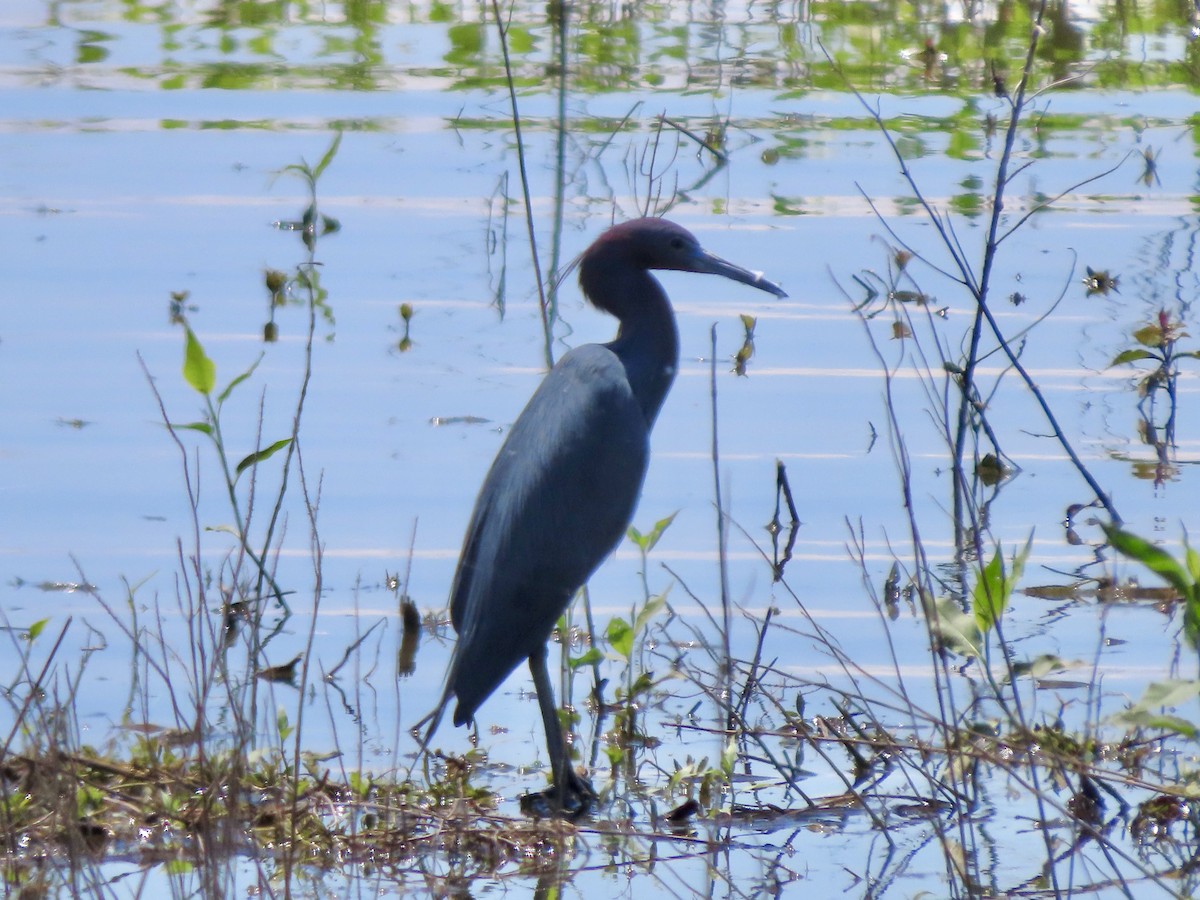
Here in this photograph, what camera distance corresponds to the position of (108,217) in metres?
8.45

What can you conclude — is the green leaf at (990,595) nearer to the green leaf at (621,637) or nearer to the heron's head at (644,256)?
the green leaf at (621,637)

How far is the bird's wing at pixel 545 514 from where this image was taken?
4.09 meters

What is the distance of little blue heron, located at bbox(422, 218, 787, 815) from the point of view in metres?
4.02

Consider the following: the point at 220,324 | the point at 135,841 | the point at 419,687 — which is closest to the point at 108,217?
the point at 220,324

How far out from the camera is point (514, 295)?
25.2ft

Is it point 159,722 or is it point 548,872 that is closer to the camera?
point 548,872

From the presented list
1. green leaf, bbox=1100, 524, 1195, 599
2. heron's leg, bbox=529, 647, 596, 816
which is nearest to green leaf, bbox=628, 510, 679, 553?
heron's leg, bbox=529, 647, 596, 816

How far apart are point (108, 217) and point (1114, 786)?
6.20 meters

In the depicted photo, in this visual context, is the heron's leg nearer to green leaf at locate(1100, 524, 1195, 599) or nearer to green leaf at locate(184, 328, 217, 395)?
green leaf at locate(184, 328, 217, 395)

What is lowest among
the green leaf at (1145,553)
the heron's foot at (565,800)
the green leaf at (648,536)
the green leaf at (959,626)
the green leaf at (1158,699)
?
the heron's foot at (565,800)

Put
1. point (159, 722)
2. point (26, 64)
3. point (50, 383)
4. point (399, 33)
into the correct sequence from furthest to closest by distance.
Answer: point (399, 33) → point (26, 64) → point (50, 383) → point (159, 722)

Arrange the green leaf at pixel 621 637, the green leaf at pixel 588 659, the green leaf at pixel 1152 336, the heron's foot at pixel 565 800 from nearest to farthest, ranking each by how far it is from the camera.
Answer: the heron's foot at pixel 565 800
the green leaf at pixel 621 637
the green leaf at pixel 588 659
the green leaf at pixel 1152 336

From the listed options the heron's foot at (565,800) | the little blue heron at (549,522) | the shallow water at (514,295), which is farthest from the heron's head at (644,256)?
the heron's foot at (565,800)

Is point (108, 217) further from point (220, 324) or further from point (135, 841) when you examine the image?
point (135, 841)
